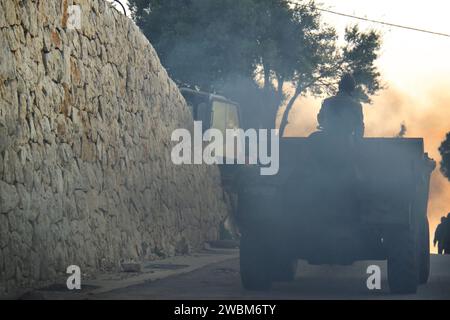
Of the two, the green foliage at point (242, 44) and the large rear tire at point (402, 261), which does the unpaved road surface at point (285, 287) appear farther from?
the green foliage at point (242, 44)

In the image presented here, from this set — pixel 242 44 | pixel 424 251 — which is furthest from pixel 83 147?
pixel 242 44

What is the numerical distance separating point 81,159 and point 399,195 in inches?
193

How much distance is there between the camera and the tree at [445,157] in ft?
263

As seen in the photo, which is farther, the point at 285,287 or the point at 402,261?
the point at 285,287

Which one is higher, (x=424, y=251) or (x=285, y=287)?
(x=424, y=251)

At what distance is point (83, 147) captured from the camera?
16.3 meters

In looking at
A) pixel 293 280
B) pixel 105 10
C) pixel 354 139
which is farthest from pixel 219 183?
pixel 354 139

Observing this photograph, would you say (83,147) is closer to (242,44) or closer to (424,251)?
(424,251)

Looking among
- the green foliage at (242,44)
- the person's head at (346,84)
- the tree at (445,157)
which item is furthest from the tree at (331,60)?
the person's head at (346,84)

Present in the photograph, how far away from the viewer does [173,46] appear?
4700cm

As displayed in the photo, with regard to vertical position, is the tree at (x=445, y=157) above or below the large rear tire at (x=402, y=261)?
above

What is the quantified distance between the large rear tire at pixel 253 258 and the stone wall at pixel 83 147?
2412mm

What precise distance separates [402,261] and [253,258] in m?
1.70

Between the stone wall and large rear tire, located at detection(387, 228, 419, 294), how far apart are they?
410 cm
